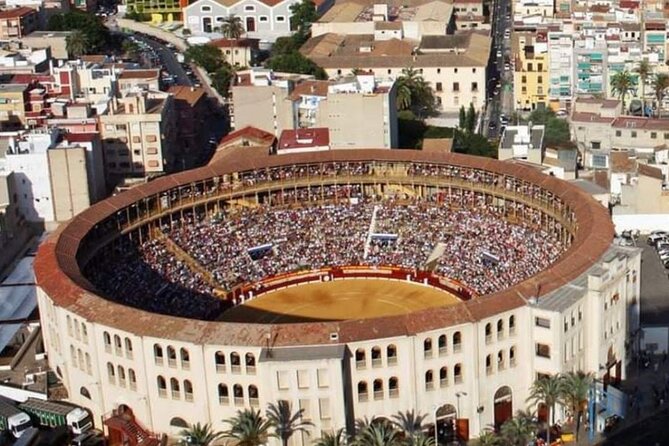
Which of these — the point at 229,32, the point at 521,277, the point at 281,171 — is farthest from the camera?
the point at 229,32

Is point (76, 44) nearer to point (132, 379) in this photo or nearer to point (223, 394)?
point (132, 379)

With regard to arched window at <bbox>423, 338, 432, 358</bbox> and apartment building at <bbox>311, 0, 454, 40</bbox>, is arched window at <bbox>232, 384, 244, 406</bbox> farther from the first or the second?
apartment building at <bbox>311, 0, 454, 40</bbox>

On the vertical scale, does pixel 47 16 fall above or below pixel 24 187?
Result: above

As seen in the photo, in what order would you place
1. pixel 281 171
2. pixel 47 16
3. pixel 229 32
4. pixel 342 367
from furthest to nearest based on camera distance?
pixel 47 16 → pixel 229 32 → pixel 281 171 → pixel 342 367

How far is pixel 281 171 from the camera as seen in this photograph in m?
86.4

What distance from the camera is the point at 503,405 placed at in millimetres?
60000

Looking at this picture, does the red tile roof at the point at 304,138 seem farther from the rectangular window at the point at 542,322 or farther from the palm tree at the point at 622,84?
the rectangular window at the point at 542,322

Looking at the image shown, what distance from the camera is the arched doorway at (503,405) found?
59688mm

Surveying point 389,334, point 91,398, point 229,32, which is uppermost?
point 229,32

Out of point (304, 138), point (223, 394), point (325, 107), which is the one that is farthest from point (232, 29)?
point (223, 394)

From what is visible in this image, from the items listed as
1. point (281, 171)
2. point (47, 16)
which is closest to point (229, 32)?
point (47, 16)

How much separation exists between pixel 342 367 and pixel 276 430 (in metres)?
4.53

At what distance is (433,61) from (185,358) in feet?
251

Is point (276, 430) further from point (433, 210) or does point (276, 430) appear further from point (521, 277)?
point (433, 210)
